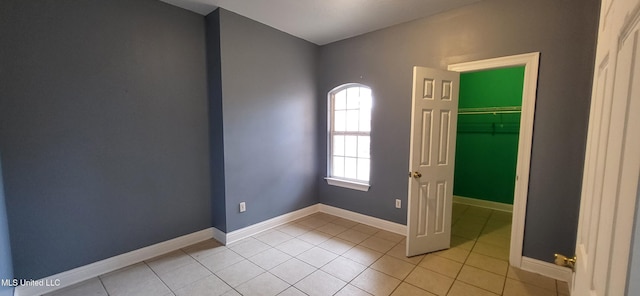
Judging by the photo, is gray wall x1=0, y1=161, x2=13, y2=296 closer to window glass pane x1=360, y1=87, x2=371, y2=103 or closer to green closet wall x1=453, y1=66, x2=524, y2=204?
window glass pane x1=360, y1=87, x2=371, y2=103

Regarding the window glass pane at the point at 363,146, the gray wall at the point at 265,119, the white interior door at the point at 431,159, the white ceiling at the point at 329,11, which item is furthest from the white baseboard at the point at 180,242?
the white ceiling at the point at 329,11

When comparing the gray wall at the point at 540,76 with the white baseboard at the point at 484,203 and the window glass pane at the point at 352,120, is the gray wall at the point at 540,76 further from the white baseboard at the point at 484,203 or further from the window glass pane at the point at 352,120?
the white baseboard at the point at 484,203

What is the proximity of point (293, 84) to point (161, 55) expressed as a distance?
160cm

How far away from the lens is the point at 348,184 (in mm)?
3662

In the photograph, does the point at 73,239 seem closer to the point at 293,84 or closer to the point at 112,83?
the point at 112,83

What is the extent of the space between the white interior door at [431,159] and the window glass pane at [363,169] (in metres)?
1.08

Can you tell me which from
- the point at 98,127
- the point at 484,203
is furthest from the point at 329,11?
the point at 484,203

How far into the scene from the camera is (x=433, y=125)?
2.56 metres

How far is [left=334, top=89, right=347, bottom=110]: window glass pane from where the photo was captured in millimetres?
3773

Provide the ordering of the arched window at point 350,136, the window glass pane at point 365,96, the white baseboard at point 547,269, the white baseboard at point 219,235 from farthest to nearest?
the arched window at point 350,136, the window glass pane at point 365,96, the white baseboard at point 219,235, the white baseboard at point 547,269

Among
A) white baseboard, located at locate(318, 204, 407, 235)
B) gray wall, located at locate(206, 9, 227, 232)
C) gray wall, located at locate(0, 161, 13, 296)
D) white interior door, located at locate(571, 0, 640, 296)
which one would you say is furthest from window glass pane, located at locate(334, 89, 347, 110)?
gray wall, located at locate(0, 161, 13, 296)

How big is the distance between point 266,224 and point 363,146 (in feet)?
5.74

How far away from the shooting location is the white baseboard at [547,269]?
2199 millimetres

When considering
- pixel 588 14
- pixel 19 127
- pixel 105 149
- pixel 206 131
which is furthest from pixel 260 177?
pixel 588 14
